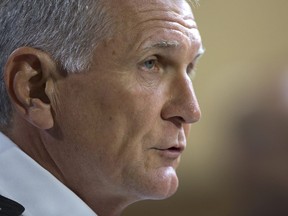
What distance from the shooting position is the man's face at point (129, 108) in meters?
1.60

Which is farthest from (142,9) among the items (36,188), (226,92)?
(226,92)

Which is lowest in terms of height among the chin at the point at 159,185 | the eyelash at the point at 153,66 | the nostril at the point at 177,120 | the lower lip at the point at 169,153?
the chin at the point at 159,185

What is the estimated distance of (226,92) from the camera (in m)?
2.96

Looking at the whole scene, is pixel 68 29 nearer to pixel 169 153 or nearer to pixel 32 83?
pixel 32 83

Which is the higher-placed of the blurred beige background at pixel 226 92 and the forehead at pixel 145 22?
the blurred beige background at pixel 226 92

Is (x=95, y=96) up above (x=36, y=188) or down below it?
above

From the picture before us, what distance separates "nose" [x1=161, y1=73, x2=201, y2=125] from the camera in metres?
1.61

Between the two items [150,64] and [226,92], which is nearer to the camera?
[150,64]

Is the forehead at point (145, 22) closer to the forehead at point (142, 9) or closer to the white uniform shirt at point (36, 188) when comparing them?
the forehead at point (142, 9)

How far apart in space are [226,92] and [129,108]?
55.1 inches

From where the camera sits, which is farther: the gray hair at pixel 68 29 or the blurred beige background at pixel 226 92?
the blurred beige background at pixel 226 92

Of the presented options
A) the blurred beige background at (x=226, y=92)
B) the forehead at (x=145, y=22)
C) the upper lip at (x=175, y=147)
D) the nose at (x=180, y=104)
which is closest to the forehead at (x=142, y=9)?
the forehead at (x=145, y=22)

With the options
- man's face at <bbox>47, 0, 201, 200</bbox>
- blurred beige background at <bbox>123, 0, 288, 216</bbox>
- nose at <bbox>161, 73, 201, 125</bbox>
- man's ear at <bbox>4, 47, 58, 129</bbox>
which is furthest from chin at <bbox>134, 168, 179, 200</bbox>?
blurred beige background at <bbox>123, 0, 288, 216</bbox>

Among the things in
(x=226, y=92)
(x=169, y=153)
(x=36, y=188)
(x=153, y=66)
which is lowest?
(x=36, y=188)
